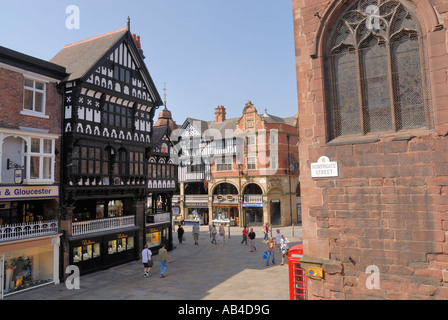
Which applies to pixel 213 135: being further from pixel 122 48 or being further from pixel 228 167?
pixel 122 48

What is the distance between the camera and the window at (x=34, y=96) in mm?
15289

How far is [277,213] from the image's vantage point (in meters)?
38.5

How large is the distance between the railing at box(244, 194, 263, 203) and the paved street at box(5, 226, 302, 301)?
16.7 m

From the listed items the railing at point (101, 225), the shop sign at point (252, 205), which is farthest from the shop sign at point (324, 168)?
the shop sign at point (252, 205)

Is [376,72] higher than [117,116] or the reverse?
the reverse

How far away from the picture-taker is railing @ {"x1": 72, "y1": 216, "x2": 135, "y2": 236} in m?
17.2

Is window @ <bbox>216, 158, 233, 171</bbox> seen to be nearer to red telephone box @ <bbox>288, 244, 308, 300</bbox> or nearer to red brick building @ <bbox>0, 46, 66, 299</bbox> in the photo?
red brick building @ <bbox>0, 46, 66, 299</bbox>

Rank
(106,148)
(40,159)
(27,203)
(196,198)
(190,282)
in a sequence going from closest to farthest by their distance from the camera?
(190,282) < (40,159) < (27,203) < (106,148) < (196,198)

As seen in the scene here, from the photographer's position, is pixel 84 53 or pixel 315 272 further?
pixel 84 53

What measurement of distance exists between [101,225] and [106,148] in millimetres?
4435

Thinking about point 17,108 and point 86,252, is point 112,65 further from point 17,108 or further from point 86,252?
point 86,252


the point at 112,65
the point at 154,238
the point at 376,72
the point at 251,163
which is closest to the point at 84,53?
the point at 112,65

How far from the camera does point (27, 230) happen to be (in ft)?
48.2

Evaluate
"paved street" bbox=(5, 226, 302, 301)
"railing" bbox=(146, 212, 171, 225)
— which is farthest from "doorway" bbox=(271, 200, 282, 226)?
"paved street" bbox=(5, 226, 302, 301)
